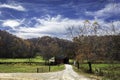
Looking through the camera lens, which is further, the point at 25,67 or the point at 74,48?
the point at 74,48

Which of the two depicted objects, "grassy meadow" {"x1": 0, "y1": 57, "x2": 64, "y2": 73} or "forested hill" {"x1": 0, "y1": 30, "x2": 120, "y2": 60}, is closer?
"forested hill" {"x1": 0, "y1": 30, "x2": 120, "y2": 60}

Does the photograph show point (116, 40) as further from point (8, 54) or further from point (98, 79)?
point (8, 54)

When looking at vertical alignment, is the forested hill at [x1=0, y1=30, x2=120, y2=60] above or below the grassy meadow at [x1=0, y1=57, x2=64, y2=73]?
above

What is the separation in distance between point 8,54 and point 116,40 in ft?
452

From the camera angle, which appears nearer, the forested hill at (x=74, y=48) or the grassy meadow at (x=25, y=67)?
the forested hill at (x=74, y=48)

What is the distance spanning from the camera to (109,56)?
70.5 feet

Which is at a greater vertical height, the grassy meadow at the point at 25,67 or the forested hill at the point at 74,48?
the forested hill at the point at 74,48

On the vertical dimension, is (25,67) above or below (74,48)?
below

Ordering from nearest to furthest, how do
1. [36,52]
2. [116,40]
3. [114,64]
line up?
[116,40], [114,64], [36,52]

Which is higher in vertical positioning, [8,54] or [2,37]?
[2,37]

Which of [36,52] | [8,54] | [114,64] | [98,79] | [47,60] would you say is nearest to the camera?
[114,64]

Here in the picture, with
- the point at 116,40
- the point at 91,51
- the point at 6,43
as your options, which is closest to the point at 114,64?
the point at 116,40

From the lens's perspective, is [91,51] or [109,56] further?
[91,51]

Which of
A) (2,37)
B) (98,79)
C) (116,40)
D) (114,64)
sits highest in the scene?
(2,37)
